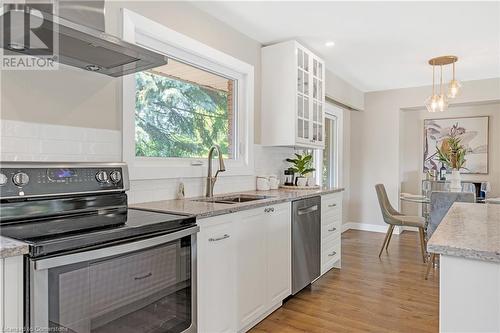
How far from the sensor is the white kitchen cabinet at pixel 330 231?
3.24 metres

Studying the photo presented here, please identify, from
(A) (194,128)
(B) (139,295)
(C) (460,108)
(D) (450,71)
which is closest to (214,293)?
(B) (139,295)

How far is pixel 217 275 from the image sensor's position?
1.96 meters

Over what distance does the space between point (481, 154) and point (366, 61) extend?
2.78m

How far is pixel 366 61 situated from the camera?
4.15 m

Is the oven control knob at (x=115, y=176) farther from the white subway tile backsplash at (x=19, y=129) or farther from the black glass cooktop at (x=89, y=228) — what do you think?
the white subway tile backsplash at (x=19, y=129)

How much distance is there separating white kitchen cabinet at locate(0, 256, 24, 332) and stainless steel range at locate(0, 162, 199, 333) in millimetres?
21

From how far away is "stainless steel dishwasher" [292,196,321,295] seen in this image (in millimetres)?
2750

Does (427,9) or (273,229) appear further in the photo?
(427,9)

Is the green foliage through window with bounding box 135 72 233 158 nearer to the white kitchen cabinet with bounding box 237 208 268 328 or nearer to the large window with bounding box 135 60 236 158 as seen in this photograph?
the large window with bounding box 135 60 236 158

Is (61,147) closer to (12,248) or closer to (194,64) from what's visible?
(12,248)

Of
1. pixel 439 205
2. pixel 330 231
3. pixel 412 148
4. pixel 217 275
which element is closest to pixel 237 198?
pixel 217 275

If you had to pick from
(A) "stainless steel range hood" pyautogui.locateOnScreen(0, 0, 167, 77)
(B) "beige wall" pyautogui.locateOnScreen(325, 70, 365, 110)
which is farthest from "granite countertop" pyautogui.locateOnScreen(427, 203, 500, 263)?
(B) "beige wall" pyautogui.locateOnScreen(325, 70, 365, 110)

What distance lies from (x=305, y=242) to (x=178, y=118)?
149cm

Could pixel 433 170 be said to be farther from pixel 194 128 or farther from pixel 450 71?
pixel 194 128
